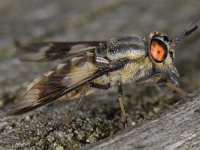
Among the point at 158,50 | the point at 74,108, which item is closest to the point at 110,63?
the point at 158,50

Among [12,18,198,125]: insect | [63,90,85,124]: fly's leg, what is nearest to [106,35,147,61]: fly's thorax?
[12,18,198,125]: insect

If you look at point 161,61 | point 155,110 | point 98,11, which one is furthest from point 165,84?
point 98,11

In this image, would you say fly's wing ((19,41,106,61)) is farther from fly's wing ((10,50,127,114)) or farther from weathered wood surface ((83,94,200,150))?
weathered wood surface ((83,94,200,150))

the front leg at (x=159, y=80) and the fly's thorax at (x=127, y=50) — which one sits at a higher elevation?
the fly's thorax at (x=127, y=50)

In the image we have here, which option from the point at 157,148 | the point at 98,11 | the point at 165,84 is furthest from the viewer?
the point at 98,11

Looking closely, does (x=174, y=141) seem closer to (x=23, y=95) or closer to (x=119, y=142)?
(x=119, y=142)

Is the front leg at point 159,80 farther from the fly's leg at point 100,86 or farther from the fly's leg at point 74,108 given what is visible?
the fly's leg at point 74,108

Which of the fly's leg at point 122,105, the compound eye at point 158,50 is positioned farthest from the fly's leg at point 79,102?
the compound eye at point 158,50
